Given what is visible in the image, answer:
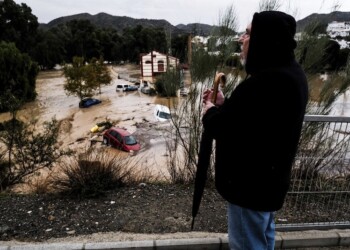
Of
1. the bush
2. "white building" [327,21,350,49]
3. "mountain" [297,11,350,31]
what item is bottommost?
the bush

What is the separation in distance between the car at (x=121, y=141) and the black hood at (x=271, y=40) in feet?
48.2

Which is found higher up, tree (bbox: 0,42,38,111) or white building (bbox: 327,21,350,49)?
white building (bbox: 327,21,350,49)

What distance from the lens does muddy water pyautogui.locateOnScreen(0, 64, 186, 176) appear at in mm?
19391

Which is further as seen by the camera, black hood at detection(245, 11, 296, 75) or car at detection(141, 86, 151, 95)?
car at detection(141, 86, 151, 95)

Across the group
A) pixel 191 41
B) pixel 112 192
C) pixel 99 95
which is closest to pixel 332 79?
pixel 191 41

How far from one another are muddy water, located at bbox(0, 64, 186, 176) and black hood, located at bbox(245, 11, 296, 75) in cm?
1288

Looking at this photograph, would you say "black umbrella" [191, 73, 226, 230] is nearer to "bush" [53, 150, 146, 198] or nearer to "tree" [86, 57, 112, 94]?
"bush" [53, 150, 146, 198]

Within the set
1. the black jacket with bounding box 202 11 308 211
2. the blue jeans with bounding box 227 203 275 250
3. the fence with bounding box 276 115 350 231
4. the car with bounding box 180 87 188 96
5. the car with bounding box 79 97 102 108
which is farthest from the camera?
→ the car with bounding box 79 97 102 108

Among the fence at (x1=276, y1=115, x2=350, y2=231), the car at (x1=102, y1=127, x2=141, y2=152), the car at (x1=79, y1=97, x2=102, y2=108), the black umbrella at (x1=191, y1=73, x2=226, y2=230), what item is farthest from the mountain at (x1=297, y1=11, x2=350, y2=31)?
the car at (x1=79, y1=97, x2=102, y2=108)

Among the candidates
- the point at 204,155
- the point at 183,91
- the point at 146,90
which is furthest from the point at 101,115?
the point at 204,155

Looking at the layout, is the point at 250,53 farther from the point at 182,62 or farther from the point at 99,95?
the point at 99,95

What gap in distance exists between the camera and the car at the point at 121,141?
54.0 ft

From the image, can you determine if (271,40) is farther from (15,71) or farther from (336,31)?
(15,71)

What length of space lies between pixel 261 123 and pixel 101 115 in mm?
27681
